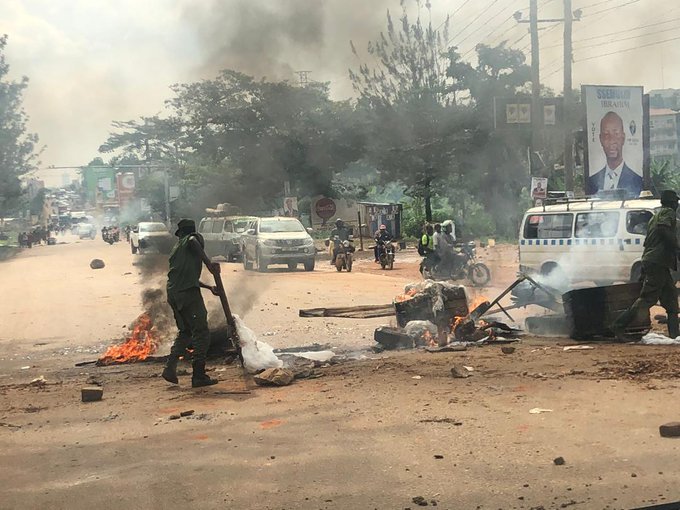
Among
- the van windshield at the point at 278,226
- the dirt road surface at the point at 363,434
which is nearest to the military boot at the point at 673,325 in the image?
the dirt road surface at the point at 363,434

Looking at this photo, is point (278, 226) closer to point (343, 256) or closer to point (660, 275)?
point (343, 256)

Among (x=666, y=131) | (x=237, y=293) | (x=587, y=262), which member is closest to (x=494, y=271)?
(x=587, y=262)

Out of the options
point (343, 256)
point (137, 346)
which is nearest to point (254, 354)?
point (137, 346)

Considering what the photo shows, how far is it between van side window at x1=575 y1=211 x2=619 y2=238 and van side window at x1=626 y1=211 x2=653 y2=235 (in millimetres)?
206

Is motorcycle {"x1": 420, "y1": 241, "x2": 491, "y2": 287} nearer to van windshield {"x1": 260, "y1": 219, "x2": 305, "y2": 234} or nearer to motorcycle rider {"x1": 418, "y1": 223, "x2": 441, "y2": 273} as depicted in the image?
motorcycle rider {"x1": 418, "y1": 223, "x2": 441, "y2": 273}

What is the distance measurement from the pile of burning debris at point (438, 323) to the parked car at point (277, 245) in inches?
485

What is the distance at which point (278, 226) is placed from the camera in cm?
2177

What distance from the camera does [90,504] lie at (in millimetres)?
3801

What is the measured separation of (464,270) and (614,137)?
16.2 ft

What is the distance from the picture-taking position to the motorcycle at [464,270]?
15688 millimetres

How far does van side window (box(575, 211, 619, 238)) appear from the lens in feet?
38.2

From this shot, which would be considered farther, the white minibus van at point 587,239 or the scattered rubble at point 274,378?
the white minibus van at point 587,239

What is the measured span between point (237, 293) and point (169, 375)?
5.50 meters

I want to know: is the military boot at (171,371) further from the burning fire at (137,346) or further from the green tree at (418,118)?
the green tree at (418,118)
